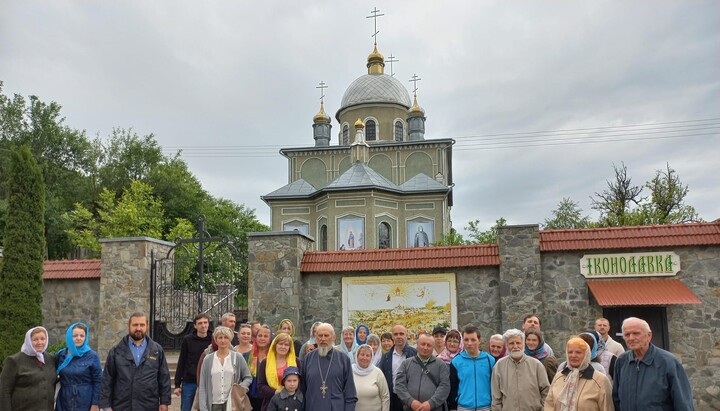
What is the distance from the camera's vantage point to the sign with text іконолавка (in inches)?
399

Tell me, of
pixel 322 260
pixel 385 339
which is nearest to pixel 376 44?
pixel 322 260

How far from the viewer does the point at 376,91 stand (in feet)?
129

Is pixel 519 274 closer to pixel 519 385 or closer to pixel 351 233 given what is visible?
pixel 519 385

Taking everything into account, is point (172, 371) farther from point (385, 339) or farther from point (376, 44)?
point (376, 44)

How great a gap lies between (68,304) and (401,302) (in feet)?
22.5

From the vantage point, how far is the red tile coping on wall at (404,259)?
1085 centimetres

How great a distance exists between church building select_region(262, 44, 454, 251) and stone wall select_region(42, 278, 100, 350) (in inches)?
585

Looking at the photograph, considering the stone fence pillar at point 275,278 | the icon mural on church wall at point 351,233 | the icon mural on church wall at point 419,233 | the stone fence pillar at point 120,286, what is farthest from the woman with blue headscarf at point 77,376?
the icon mural on church wall at point 419,233

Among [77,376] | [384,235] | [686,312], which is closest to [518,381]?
[77,376]

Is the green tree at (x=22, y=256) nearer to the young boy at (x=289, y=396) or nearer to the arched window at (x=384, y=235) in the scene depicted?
the young boy at (x=289, y=396)

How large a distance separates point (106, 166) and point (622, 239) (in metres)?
37.3

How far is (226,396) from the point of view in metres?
6.00

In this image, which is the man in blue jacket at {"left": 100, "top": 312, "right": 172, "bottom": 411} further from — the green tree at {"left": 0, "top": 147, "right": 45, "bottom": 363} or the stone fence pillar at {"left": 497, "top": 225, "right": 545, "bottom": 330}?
the green tree at {"left": 0, "top": 147, "right": 45, "bottom": 363}

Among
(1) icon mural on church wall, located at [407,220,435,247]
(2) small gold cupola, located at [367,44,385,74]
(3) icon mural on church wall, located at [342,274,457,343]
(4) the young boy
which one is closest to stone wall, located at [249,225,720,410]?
(3) icon mural on church wall, located at [342,274,457,343]
